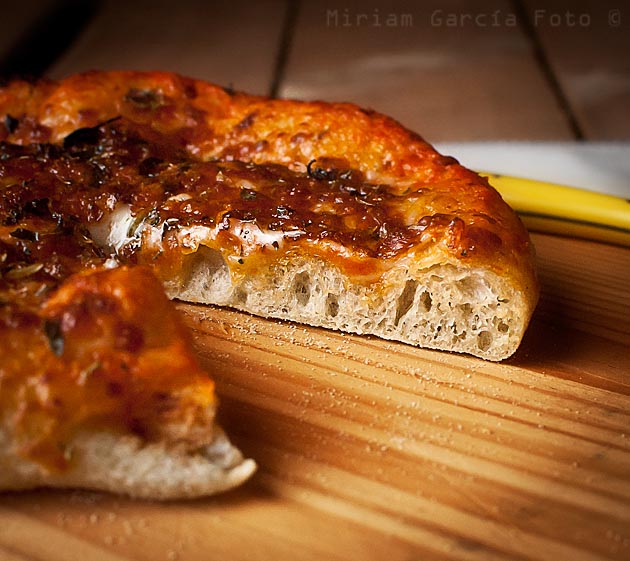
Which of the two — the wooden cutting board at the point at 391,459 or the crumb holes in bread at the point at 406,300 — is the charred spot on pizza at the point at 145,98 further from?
the crumb holes in bread at the point at 406,300

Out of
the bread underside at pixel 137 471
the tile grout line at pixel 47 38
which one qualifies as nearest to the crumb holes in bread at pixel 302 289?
the bread underside at pixel 137 471

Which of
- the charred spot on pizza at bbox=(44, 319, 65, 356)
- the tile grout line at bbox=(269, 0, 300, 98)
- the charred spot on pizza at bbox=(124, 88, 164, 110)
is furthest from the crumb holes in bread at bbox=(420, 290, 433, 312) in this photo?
the tile grout line at bbox=(269, 0, 300, 98)

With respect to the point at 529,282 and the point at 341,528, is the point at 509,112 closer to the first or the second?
the point at 529,282

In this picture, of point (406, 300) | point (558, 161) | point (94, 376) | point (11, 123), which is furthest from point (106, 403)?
point (558, 161)

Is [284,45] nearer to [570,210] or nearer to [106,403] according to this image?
[570,210]

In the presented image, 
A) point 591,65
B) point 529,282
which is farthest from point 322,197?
point 591,65

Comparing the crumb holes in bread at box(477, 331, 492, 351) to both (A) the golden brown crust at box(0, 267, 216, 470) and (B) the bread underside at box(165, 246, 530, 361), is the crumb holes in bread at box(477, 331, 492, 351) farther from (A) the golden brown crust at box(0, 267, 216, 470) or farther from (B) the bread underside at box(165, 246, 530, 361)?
(A) the golden brown crust at box(0, 267, 216, 470)
